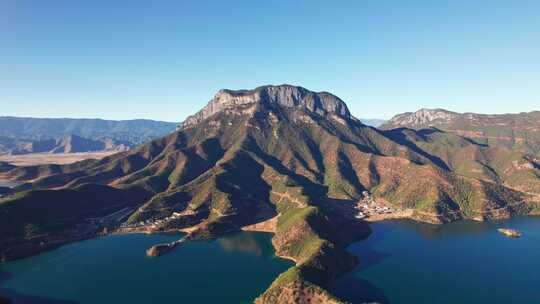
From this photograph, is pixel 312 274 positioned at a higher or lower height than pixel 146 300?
higher

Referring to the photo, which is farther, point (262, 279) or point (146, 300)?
point (262, 279)

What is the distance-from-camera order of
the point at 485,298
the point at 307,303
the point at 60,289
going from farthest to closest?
1. the point at 60,289
2. the point at 485,298
3. the point at 307,303

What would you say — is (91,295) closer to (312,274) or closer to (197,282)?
(197,282)

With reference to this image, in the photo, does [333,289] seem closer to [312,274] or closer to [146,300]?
[312,274]

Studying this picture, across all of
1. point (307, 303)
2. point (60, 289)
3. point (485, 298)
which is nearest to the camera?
point (307, 303)

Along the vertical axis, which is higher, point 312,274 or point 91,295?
point 312,274

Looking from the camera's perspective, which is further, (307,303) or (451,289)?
(451,289)

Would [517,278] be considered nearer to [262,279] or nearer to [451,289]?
[451,289]

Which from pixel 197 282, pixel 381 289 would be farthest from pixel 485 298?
pixel 197 282

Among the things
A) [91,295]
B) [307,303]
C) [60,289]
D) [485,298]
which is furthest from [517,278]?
[60,289]
